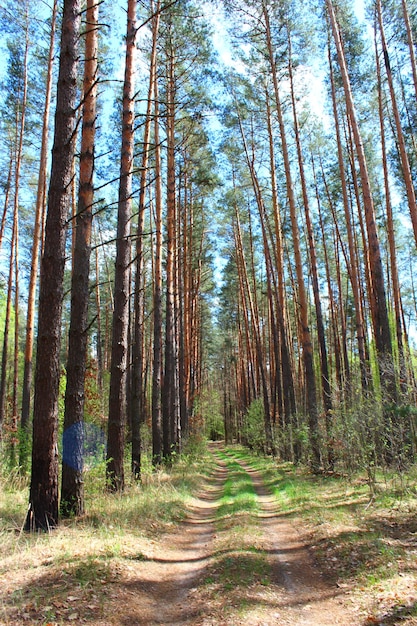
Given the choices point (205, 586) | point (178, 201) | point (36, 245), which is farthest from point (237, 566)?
point (178, 201)

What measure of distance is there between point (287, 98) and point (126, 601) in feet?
46.3

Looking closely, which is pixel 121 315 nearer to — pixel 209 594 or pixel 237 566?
pixel 237 566

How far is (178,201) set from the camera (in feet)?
55.1

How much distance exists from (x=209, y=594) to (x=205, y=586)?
243 millimetres

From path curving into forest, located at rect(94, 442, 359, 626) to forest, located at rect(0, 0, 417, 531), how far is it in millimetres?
1312

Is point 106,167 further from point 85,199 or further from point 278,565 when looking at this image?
point 278,565

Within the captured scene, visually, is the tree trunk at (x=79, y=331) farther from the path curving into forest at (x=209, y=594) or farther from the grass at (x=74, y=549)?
the path curving into forest at (x=209, y=594)

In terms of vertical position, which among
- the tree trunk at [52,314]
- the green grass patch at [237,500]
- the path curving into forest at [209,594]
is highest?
the tree trunk at [52,314]

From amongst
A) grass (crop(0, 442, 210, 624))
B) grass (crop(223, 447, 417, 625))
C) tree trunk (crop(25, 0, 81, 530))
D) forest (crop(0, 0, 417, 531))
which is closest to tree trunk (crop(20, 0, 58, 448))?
forest (crop(0, 0, 417, 531))

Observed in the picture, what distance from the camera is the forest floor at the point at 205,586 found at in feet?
10.4

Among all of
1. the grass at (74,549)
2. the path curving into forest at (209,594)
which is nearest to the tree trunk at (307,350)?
the grass at (74,549)

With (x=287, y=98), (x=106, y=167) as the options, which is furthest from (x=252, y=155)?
(x=106, y=167)

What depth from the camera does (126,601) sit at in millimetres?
3510

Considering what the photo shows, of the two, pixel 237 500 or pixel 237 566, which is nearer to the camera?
pixel 237 566
